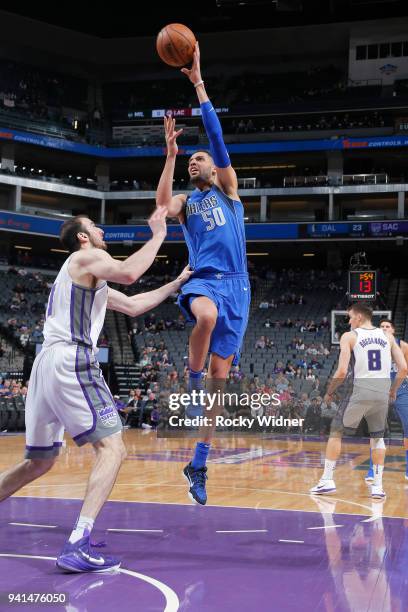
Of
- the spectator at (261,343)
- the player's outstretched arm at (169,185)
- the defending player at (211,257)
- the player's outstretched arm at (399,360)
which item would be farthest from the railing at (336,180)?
the player's outstretched arm at (169,185)

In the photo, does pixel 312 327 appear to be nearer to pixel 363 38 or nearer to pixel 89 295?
pixel 363 38

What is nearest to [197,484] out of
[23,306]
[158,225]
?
[158,225]

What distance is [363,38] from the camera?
35.6 metres

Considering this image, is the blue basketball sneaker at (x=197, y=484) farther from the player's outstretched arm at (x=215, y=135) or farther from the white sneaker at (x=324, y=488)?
the white sneaker at (x=324, y=488)

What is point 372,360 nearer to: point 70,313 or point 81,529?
point 70,313

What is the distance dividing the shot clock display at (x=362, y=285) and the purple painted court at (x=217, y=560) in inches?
559

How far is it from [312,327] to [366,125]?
11.8 metres

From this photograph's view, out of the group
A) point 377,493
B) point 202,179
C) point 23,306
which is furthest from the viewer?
point 23,306

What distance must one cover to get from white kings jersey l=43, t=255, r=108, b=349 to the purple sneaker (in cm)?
129

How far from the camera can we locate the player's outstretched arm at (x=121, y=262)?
4.50 meters

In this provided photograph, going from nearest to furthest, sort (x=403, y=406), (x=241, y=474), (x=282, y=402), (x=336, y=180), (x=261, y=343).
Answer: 1. (x=403, y=406)
2. (x=241, y=474)
3. (x=282, y=402)
4. (x=261, y=343)
5. (x=336, y=180)

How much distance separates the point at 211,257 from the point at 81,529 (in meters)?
2.31

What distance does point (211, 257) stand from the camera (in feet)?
18.5

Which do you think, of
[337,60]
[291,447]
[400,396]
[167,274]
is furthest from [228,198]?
[337,60]
